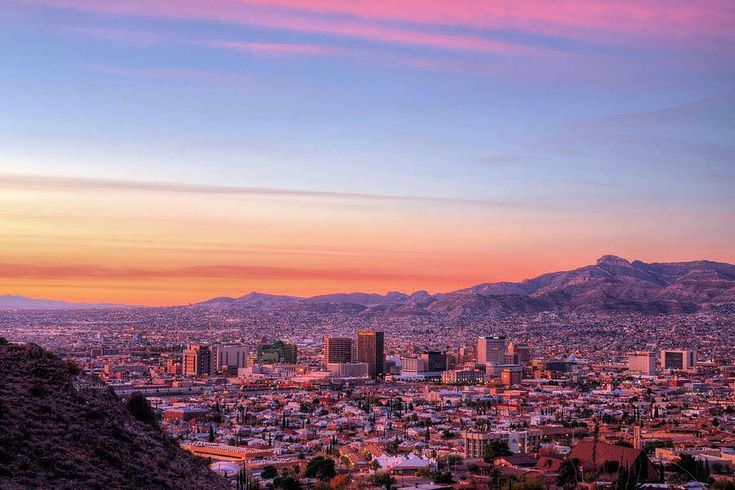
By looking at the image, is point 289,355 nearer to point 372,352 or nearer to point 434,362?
point 372,352

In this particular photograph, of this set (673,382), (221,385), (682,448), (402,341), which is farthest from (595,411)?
(402,341)

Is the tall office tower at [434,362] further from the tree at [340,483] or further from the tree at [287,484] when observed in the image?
the tree at [287,484]

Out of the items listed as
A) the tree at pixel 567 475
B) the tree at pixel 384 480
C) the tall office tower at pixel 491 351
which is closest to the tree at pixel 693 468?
the tree at pixel 567 475

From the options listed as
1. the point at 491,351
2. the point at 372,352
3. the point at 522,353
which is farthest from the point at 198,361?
the point at 522,353

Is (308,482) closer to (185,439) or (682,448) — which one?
(185,439)

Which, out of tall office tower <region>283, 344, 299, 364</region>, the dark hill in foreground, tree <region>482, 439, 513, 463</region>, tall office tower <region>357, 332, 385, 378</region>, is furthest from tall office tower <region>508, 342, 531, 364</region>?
the dark hill in foreground

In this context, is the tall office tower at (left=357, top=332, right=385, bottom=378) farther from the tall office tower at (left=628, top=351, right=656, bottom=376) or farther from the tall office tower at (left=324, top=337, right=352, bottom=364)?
the tall office tower at (left=628, top=351, right=656, bottom=376)
